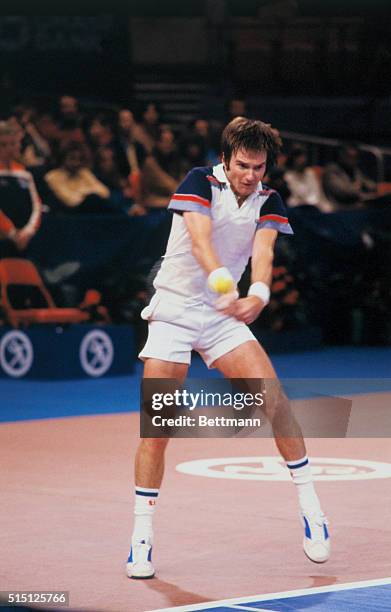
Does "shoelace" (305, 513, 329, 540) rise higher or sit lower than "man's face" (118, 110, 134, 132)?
lower

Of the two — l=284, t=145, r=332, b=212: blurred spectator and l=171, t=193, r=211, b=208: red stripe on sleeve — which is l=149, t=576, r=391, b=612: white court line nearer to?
l=171, t=193, r=211, b=208: red stripe on sleeve

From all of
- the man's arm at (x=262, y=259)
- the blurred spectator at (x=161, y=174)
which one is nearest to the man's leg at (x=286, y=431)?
the man's arm at (x=262, y=259)

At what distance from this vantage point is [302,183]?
1822cm

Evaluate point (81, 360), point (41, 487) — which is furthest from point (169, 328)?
point (81, 360)

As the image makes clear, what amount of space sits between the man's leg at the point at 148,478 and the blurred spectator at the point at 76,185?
886 centimetres

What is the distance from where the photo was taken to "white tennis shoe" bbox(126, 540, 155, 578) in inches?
241

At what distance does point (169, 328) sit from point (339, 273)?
1131cm

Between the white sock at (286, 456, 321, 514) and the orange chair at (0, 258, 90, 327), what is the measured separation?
7987 mm

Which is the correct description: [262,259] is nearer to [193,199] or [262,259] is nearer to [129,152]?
[193,199]

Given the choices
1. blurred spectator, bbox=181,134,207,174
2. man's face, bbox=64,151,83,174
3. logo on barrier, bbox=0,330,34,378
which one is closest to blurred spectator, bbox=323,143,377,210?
blurred spectator, bbox=181,134,207,174

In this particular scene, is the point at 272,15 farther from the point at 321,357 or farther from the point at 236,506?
the point at 236,506

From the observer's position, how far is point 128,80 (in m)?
22.5

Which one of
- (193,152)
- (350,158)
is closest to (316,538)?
(193,152)

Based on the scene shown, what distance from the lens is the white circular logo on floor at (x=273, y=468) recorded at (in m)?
8.78
